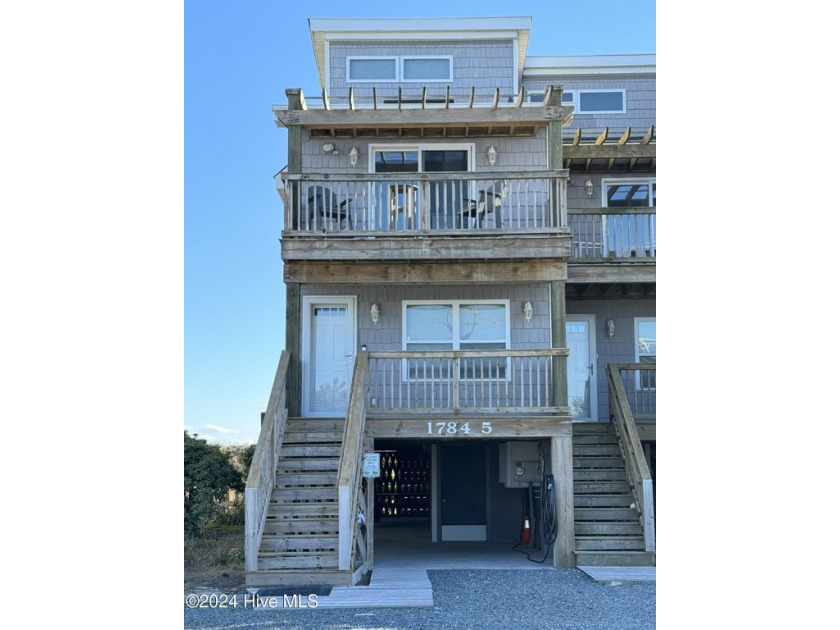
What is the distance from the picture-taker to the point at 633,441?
11.8 metres

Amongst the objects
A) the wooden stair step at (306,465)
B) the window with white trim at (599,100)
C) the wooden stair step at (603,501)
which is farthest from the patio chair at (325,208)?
the window with white trim at (599,100)

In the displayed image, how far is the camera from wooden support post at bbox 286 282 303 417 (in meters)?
11.9

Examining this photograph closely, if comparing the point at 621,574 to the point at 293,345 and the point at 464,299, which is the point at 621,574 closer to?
the point at 464,299

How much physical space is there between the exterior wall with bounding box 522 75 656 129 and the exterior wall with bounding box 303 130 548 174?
10.00ft

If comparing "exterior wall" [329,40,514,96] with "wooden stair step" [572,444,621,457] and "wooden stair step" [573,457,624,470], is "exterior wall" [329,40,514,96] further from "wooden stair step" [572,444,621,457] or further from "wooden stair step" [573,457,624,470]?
"wooden stair step" [573,457,624,470]

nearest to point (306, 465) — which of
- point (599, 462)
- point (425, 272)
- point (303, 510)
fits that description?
point (303, 510)

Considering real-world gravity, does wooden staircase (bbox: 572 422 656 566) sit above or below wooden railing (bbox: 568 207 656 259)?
below

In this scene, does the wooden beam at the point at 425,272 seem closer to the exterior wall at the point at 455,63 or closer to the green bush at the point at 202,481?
the green bush at the point at 202,481

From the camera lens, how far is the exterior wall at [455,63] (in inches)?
581

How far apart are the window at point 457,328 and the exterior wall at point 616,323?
6.66 feet

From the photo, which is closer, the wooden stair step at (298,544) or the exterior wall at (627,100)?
the wooden stair step at (298,544)

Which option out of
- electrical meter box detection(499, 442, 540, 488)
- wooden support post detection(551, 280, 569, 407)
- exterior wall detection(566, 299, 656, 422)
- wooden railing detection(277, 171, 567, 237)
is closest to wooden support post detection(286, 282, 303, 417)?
wooden railing detection(277, 171, 567, 237)
